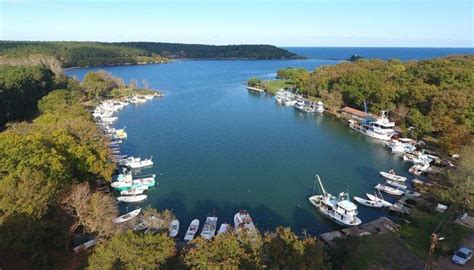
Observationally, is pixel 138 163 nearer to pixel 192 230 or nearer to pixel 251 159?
pixel 251 159

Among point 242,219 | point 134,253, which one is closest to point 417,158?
point 242,219

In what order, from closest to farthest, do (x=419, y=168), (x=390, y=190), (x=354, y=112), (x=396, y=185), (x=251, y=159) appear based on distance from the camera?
(x=390, y=190) → (x=396, y=185) → (x=419, y=168) → (x=251, y=159) → (x=354, y=112)

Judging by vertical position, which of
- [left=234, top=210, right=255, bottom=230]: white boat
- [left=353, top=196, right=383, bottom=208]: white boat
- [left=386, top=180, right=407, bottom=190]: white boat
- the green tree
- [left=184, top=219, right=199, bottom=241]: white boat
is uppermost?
the green tree

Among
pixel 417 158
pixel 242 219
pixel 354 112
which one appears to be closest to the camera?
pixel 242 219

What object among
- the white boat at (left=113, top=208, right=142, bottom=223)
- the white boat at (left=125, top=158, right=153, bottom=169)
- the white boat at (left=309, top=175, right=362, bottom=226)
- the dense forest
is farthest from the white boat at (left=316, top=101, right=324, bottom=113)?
the white boat at (left=113, top=208, right=142, bottom=223)

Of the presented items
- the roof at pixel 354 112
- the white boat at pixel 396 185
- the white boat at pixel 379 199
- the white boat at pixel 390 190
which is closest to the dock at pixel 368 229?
the white boat at pixel 379 199

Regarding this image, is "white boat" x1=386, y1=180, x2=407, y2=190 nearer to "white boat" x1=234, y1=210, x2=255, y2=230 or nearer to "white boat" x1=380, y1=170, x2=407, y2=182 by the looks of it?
"white boat" x1=380, y1=170, x2=407, y2=182
